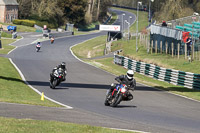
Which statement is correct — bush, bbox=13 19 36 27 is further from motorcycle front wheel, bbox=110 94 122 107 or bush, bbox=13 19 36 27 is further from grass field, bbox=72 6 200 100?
motorcycle front wheel, bbox=110 94 122 107

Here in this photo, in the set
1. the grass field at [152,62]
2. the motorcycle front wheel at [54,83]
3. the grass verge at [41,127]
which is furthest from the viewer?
the grass field at [152,62]

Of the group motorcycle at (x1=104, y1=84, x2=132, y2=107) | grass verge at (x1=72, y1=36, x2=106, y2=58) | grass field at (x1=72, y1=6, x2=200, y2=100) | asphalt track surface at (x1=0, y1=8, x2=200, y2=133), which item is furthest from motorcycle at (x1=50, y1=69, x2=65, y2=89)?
grass verge at (x1=72, y1=36, x2=106, y2=58)

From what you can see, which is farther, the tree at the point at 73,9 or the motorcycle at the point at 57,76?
the tree at the point at 73,9

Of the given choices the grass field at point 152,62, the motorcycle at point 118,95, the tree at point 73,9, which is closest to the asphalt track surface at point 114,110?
the motorcycle at point 118,95

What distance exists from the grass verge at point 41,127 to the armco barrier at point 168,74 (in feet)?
62.8

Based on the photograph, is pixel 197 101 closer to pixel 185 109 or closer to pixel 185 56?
pixel 185 109

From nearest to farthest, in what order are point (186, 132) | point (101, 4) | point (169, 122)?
point (186, 132)
point (169, 122)
point (101, 4)

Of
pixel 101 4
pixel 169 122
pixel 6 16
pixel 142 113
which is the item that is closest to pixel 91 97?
pixel 142 113

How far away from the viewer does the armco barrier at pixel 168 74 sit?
30.7m

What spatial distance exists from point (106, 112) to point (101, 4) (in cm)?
12321

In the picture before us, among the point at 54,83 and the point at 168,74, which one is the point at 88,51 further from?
the point at 54,83

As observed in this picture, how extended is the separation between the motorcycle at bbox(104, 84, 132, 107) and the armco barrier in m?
13.1

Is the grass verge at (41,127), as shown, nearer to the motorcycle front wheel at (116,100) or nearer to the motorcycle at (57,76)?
the motorcycle front wheel at (116,100)

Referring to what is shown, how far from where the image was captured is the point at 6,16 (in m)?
102
